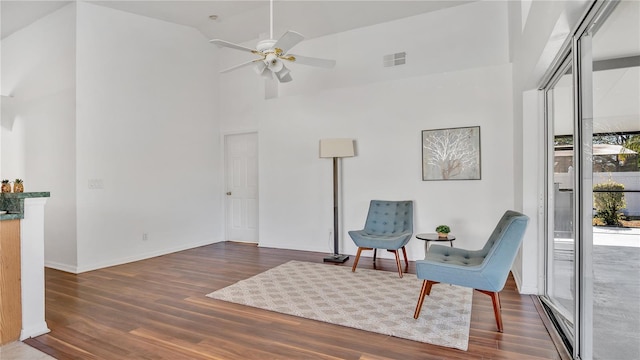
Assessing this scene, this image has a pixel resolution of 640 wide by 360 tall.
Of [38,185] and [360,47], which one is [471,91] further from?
[38,185]

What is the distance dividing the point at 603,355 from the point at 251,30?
5892 mm

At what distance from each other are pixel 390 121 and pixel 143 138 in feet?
12.3

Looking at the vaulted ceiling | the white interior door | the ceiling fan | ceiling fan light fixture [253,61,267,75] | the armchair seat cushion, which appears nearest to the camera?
the ceiling fan

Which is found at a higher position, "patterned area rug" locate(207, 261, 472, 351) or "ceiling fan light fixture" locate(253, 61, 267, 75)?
"ceiling fan light fixture" locate(253, 61, 267, 75)

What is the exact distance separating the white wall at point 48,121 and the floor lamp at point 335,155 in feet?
11.0

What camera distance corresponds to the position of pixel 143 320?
284cm

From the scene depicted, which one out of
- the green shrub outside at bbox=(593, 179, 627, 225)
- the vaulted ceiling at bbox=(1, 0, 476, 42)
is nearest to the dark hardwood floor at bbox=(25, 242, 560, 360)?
the green shrub outside at bbox=(593, 179, 627, 225)

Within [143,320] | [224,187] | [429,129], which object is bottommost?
[143,320]

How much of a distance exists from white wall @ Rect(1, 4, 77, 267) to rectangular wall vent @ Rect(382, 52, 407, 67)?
4245mm

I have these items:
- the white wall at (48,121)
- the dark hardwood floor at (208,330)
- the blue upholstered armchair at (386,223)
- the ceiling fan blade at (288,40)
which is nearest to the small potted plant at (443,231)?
the blue upholstered armchair at (386,223)

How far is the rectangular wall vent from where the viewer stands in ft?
16.3

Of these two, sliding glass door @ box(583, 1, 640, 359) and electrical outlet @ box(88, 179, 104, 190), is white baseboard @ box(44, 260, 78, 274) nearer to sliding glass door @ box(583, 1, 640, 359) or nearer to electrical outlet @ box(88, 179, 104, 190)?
electrical outlet @ box(88, 179, 104, 190)

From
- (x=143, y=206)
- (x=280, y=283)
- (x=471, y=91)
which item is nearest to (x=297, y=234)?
(x=280, y=283)

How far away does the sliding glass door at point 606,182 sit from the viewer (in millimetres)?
1550
